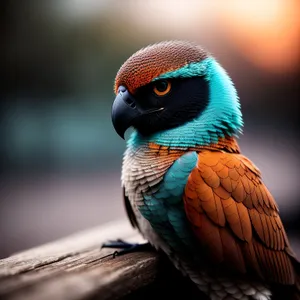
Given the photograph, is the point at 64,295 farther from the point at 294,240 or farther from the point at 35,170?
the point at 35,170

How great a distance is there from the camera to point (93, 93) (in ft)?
15.1

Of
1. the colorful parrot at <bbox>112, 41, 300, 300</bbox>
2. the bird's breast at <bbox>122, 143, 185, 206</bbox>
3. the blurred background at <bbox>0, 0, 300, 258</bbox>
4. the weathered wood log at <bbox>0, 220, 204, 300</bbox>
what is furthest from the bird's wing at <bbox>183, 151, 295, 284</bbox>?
the blurred background at <bbox>0, 0, 300, 258</bbox>

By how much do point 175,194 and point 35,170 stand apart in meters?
4.98

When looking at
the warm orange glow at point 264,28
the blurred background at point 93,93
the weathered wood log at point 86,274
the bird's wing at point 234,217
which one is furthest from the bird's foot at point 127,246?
the warm orange glow at point 264,28

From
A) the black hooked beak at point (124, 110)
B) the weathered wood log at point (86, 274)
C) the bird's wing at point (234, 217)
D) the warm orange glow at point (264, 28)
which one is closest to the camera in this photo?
the weathered wood log at point (86, 274)

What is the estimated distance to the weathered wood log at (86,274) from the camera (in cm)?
118

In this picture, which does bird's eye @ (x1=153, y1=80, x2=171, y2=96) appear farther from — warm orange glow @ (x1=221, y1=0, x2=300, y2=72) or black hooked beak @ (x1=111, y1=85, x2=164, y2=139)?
warm orange glow @ (x1=221, y1=0, x2=300, y2=72)

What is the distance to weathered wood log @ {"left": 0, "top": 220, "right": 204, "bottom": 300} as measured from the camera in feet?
3.87

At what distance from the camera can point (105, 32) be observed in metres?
4.18

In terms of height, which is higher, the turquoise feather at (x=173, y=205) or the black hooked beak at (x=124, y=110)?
the black hooked beak at (x=124, y=110)

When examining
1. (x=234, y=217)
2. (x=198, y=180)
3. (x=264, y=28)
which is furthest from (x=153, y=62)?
(x=264, y=28)

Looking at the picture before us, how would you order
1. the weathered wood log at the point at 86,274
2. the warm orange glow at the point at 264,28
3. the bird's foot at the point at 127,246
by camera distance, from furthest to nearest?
the warm orange glow at the point at 264,28 < the bird's foot at the point at 127,246 < the weathered wood log at the point at 86,274

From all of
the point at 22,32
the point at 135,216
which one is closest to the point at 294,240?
the point at 135,216

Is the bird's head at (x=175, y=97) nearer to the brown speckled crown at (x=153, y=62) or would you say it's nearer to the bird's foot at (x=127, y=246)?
the brown speckled crown at (x=153, y=62)
